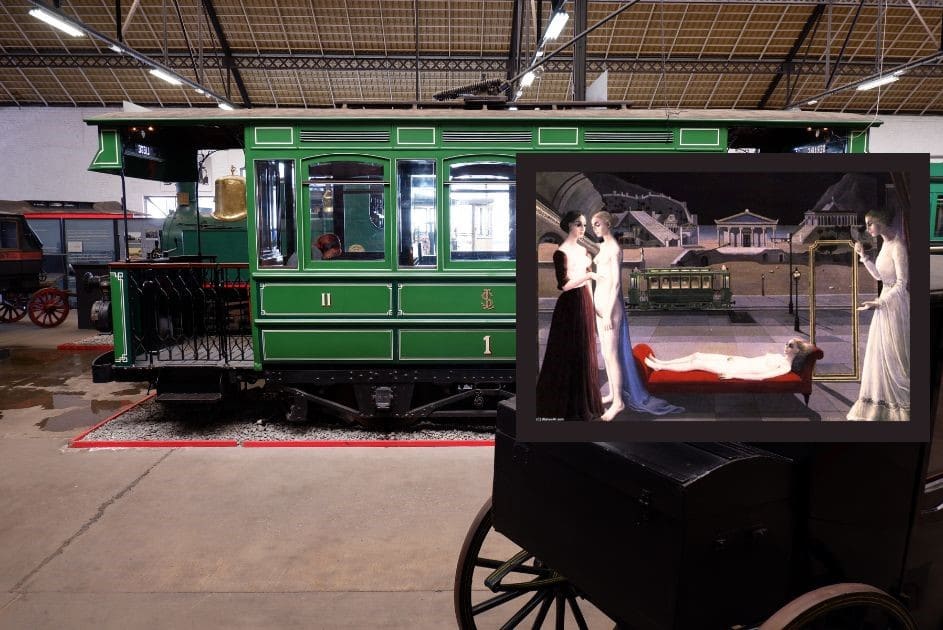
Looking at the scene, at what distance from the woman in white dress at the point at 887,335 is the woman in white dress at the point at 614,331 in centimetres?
40

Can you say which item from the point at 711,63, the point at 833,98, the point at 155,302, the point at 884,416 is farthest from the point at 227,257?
the point at 833,98

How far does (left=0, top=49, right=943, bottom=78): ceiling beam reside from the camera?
16.3 m

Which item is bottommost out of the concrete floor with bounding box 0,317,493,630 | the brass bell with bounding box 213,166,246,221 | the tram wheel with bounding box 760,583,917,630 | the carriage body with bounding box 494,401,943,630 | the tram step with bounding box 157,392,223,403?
the concrete floor with bounding box 0,317,493,630

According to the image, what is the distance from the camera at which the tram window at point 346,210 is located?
5984 millimetres

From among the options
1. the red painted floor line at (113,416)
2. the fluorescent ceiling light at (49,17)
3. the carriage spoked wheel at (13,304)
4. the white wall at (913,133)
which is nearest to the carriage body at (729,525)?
the red painted floor line at (113,416)

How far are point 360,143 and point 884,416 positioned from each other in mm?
5184

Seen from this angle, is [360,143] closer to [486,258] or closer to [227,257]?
[486,258]

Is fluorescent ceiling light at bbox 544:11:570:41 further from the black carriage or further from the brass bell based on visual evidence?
the black carriage

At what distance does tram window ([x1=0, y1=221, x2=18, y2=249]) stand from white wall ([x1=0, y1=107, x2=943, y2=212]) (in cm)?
604

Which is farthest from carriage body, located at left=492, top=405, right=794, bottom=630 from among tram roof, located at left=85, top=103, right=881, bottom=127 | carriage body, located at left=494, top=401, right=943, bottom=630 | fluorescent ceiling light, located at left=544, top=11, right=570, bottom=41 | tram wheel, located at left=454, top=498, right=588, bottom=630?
fluorescent ceiling light, located at left=544, top=11, right=570, bottom=41

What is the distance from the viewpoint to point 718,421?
1.49m

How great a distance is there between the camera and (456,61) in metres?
16.2

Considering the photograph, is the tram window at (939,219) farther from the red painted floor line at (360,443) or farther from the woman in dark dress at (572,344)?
the woman in dark dress at (572,344)

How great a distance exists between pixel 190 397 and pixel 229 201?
5.44 meters
